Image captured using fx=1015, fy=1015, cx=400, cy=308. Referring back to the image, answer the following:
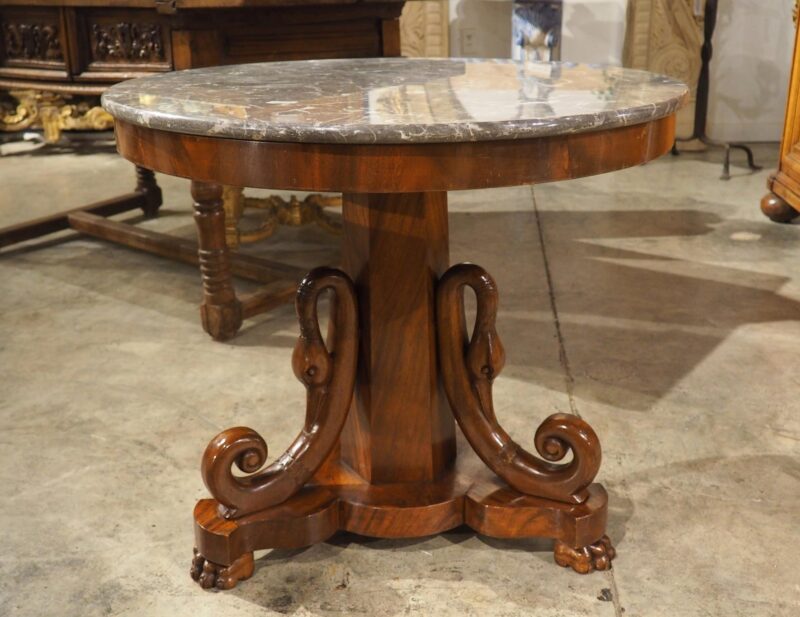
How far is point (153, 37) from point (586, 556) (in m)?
1.78

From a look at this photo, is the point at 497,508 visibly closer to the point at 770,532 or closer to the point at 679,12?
the point at 770,532

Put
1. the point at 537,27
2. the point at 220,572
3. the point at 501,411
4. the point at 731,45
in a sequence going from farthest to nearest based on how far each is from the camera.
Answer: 1. the point at 731,45
2. the point at 537,27
3. the point at 501,411
4. the point at 220,572

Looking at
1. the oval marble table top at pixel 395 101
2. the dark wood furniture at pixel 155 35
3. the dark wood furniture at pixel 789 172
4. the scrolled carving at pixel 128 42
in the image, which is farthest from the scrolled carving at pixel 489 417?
the dark wood furniture at pixel 789 172

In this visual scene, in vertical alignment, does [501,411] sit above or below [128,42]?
below

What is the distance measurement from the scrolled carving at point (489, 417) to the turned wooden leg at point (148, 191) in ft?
8.53

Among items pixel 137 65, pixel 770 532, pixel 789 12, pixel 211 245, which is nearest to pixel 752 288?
pixel 770 532

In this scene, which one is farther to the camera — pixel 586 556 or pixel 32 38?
pixel 32 38

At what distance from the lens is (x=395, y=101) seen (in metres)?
1.57

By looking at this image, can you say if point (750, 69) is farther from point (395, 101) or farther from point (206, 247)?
point (395, 101)

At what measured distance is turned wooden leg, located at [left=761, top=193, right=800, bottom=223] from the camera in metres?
3.79

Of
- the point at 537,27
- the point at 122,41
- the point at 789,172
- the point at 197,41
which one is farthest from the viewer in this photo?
the point at 537,27

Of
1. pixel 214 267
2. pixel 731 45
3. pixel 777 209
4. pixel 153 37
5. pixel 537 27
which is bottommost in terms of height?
pixel 777 209

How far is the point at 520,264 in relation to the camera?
11.4 feet

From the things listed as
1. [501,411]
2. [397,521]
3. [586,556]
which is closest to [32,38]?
[501,411]
